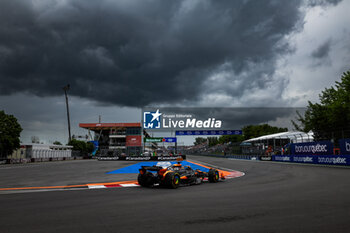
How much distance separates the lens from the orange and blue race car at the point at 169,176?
974cm

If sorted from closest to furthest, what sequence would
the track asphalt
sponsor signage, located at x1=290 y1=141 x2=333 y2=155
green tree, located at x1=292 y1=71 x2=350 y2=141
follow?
the track asphalt → sponsor signage, located at x1=290 y1=141 x2=333 y2=155 → green tree, located at x1=292 y1=71 x2=350 y2=141

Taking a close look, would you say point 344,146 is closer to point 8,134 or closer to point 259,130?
point 8,134

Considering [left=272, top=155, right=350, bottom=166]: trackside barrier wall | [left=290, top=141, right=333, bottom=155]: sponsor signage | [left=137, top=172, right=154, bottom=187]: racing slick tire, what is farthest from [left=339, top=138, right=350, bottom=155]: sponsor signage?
[left=137, top=172, right=154, bottom=187]: racing slick tire

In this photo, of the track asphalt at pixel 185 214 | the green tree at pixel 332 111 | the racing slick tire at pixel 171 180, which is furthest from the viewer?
the green tree at pixel 332 111

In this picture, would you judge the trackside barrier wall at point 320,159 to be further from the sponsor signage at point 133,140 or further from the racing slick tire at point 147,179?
the sponsor signage at point 133,140

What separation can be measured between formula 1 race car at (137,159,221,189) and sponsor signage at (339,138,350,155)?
17.8 meters

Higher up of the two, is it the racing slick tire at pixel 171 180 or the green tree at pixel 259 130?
the green tree at pixel 259 130

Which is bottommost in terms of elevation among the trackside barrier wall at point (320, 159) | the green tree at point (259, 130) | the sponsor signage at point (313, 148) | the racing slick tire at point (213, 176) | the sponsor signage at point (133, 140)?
the trackside barrier wall at point (320, 159)

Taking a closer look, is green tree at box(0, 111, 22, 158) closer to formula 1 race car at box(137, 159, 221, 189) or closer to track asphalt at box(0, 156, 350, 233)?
formula 1 race car at box(137, 159, 221, 189)

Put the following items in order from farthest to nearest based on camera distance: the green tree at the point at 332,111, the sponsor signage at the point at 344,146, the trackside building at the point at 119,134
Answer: the trackside building at the point at 119,134 < the green tree at the point at 332,111 < the sponsor signage at the point at 344,146

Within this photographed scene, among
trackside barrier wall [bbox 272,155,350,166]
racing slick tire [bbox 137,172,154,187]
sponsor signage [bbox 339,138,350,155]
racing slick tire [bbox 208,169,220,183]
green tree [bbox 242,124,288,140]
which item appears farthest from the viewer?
green tree [bbox 242,124,288,140]

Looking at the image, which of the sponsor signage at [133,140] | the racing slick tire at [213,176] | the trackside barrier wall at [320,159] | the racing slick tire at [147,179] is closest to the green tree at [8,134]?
the racing slick tire at [147,179]

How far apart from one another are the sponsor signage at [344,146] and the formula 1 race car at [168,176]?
700 inches

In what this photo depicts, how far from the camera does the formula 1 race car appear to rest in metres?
9.74
